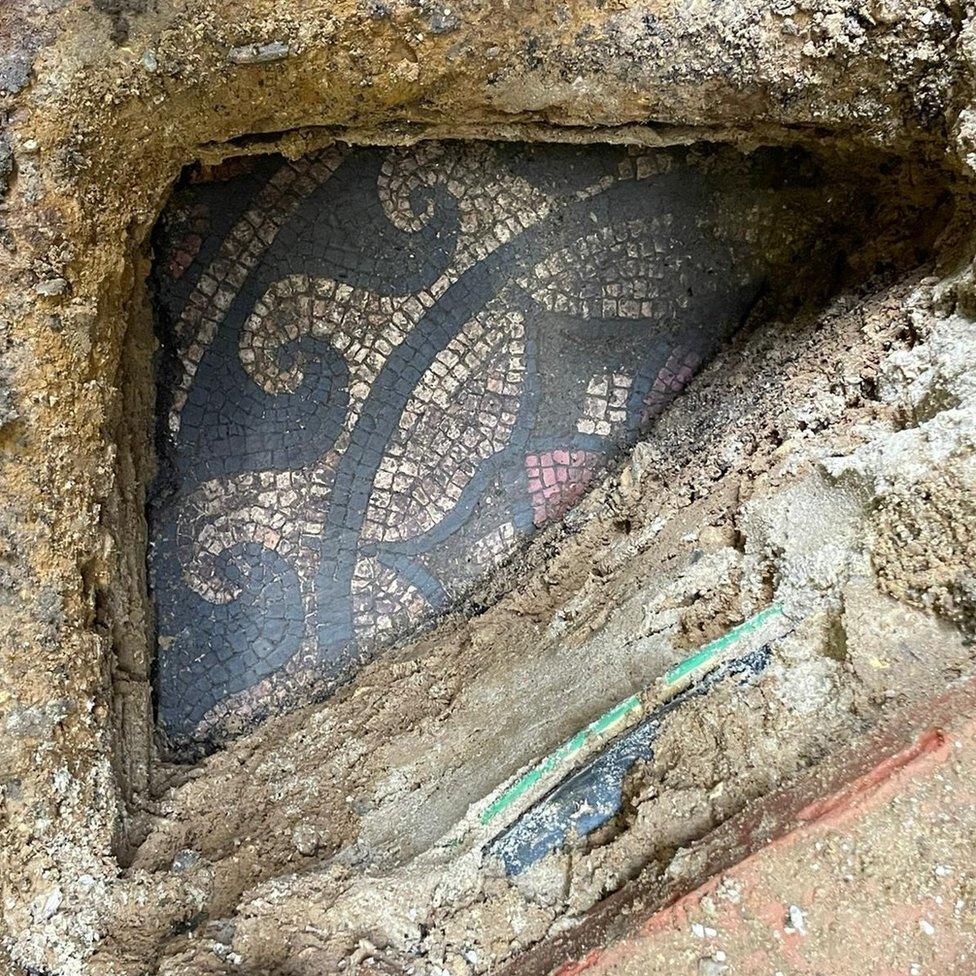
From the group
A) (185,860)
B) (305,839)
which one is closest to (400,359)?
(305,839)

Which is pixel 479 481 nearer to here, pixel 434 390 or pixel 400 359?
pixel 434 390

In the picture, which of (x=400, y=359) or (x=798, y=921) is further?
(x=400, y=359)

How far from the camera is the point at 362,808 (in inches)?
88.4

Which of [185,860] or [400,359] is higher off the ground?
[400,359]

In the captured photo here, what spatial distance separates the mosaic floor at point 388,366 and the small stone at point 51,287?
0.93 m

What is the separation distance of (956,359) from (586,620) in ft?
3.81

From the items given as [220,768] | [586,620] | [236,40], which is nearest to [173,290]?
[236,40]

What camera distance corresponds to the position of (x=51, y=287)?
6.95ft

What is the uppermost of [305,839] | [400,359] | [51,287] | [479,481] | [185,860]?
[51,287]

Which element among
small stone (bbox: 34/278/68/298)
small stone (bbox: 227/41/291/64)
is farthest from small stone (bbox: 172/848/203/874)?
small stone (bbox: 227/41/291/64)

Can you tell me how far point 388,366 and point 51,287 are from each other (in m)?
1.30

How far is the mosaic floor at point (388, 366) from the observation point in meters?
3.10

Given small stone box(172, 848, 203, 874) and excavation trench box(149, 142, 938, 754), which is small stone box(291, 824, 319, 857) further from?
excavation trench box(149, 142, 938, 754)

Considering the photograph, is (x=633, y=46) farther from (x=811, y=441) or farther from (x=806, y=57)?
(x=811, y=441)
